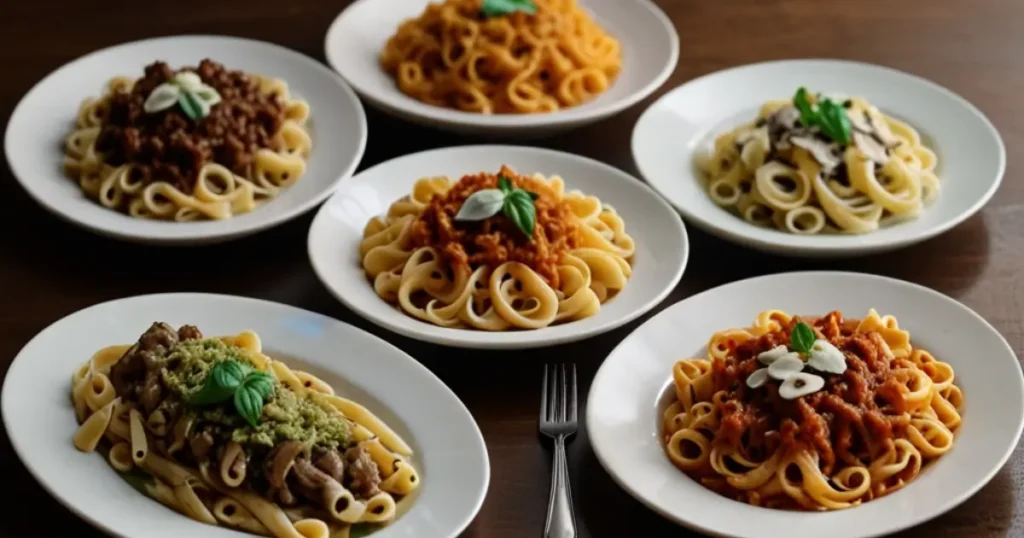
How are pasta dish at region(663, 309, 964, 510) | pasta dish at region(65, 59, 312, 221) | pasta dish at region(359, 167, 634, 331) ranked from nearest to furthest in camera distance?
pasta dish at region(663, 309, 964, 510)
pasta dish at region(359, 167, 634, 331)
pasta dish at region(65, 59, 312, 221)

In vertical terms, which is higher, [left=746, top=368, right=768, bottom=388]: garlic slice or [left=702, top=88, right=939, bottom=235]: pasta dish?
[left=746, top=368, right=768, bottom=388]: garlic slice

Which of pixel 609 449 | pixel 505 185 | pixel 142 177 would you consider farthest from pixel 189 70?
pixel 609 449

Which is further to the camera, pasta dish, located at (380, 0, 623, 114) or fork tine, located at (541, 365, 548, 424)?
pasta dish, located at (380, 0, 623, 114)

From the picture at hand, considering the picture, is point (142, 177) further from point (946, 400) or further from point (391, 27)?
point (946, 400)

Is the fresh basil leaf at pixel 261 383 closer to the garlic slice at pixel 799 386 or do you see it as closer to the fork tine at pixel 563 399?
the fork tine at pixel 563 399

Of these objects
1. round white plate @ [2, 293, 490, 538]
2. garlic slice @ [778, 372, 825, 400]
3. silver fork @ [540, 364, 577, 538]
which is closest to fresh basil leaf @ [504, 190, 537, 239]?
silver fork @ [540, 364, 577, 538]

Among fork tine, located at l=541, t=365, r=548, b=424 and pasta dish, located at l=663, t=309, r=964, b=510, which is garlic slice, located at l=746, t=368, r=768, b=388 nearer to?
pasta dish, located at l=663, t=309, r=964, b=510
